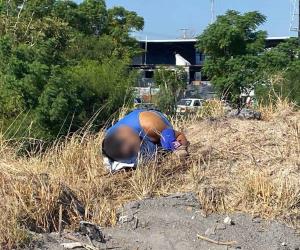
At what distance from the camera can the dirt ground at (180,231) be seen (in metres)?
4.79

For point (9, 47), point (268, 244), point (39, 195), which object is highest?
point (9, 47)

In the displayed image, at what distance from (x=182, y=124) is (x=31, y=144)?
6.55 ft

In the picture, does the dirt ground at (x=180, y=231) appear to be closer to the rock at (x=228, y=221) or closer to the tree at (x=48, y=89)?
the rock at (x=228, y=221)

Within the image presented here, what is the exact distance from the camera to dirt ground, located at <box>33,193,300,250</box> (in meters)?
4.79

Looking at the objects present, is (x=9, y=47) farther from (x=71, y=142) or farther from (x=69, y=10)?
(x=69, y=10)

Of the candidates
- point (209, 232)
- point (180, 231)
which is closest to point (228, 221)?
point (209, 232)

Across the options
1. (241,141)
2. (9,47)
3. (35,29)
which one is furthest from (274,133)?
(35,29)

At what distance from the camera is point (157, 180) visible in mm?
5926

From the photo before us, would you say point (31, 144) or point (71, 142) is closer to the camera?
point (71, 142)

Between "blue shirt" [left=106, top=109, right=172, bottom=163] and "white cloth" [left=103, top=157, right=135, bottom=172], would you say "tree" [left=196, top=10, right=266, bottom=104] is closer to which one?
"blue shirt" [left=106, top=109, right=172, bottom=163]

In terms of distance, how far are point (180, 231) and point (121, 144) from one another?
5.17 ft

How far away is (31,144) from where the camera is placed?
7.43 m

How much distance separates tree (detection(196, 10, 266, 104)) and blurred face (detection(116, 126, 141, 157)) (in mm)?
15236

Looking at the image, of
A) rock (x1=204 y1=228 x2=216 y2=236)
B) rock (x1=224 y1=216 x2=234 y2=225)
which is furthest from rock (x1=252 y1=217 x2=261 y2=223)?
rock (x1=204 y1=228 x2=216 y2=236)
